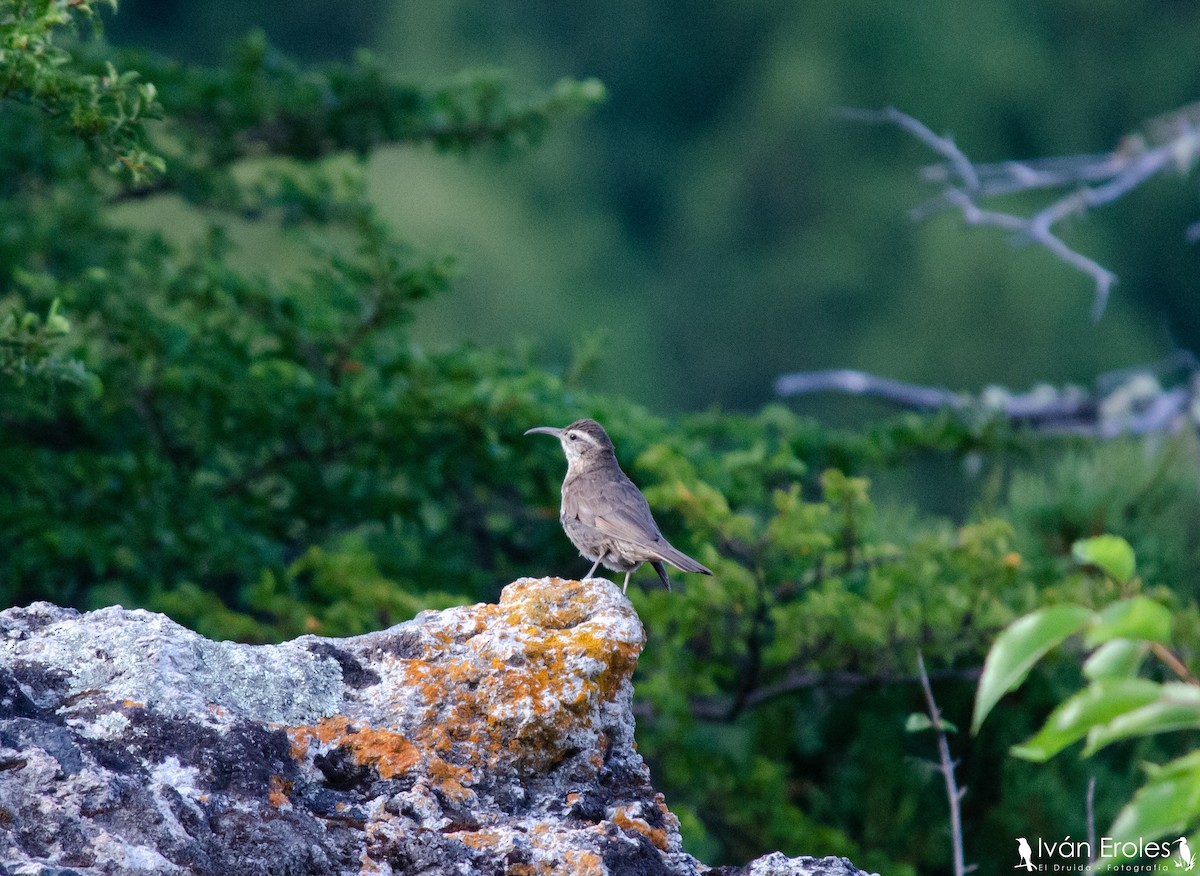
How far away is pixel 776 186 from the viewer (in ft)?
86.0

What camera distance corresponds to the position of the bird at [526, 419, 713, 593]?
3.17m

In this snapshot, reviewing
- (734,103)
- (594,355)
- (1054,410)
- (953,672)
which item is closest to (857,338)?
(734,103)

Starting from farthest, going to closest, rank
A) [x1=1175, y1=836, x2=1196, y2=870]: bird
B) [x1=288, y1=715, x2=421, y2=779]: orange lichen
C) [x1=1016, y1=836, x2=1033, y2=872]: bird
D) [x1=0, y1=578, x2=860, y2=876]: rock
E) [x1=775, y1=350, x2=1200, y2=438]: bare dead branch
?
[x1=775, y1=350, x2=1200, y2=438]: bare dead branch → [x1=1016, y1=836, x2=1033, y2=872]: bird → [x1=288, y1=715, x2=421, y2=779]: orange lichen → [x1=0, y1=578, x2=860, y2=876]: rock → [x1=1175, y1=836, x2=1196, y2=870]: bird

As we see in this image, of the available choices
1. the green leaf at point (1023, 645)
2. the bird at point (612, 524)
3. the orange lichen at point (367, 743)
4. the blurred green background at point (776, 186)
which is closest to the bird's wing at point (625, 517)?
the bird at point (612, 524)

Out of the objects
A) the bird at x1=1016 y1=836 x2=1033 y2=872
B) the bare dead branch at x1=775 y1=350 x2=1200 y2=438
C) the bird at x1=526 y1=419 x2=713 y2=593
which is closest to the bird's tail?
the bird at x1=526 y1=419 x2=713 y2=593

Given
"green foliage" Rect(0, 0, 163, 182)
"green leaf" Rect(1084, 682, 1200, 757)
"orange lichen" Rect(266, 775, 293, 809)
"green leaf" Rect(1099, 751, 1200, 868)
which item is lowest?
"green leaf" Rect(1099, 751, 1200, 868)

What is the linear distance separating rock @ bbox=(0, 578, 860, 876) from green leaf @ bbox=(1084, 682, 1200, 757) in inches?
30.4

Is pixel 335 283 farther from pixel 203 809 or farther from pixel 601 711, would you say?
pixel 203 809

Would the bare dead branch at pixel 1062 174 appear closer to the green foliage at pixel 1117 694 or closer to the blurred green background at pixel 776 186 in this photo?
the green foliage at pixel 1117 694

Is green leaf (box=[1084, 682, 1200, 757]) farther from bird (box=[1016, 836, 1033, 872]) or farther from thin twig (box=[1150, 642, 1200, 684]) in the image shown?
bird (box=[1016, 836, 1033, 872])

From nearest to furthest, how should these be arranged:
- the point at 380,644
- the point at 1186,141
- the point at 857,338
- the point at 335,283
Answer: the point at 380,644
the point at 335,283
the point at 1186,141
the point at 857,338

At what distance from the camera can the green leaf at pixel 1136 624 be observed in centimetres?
130

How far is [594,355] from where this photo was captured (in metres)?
6.73

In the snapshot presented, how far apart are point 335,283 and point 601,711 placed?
→ 3810mm
